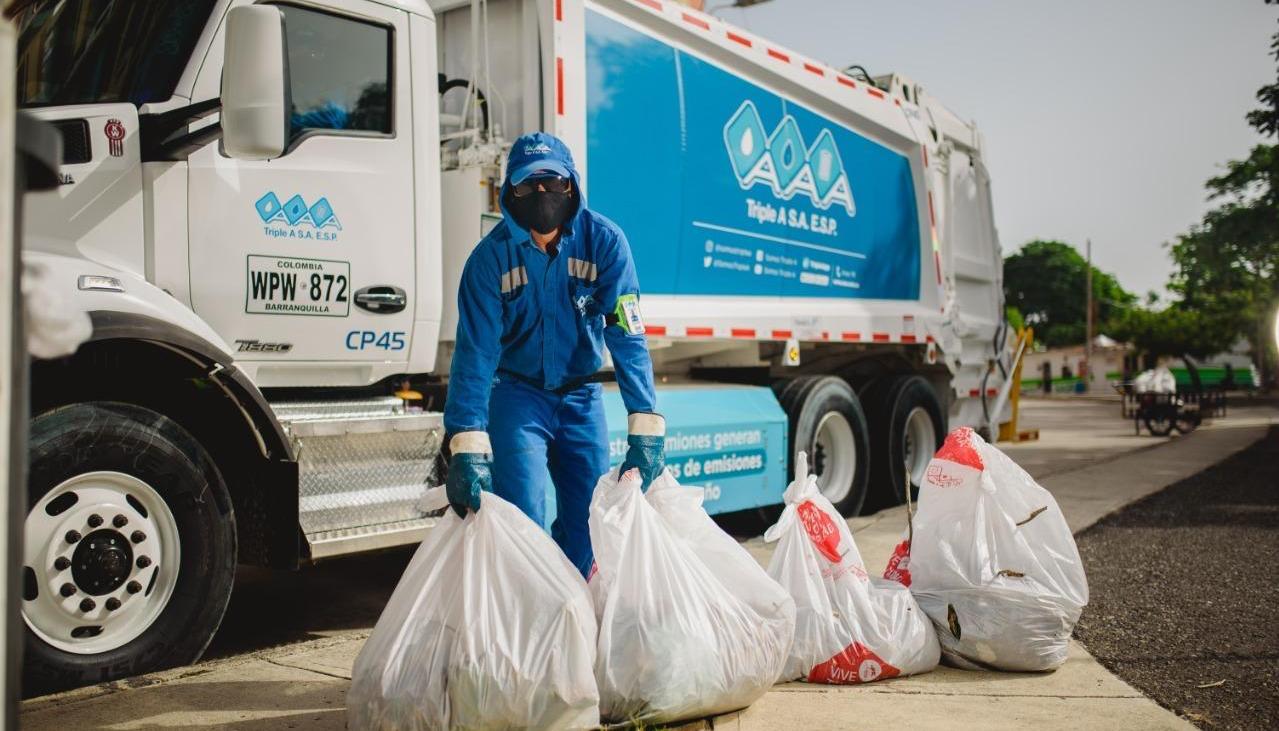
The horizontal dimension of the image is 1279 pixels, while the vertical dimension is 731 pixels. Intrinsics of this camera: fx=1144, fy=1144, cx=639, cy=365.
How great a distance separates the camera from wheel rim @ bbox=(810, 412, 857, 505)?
7.43 metres

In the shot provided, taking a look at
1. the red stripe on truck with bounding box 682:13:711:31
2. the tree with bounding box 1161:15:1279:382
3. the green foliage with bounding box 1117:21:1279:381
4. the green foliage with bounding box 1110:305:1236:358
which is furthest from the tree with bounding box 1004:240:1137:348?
the red stripe on truck with bounding box 682:13:711:31

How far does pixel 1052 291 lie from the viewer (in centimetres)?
8538

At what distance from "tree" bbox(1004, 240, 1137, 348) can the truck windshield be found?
83.3 m

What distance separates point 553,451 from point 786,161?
3800mm

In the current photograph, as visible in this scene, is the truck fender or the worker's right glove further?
the truck fender

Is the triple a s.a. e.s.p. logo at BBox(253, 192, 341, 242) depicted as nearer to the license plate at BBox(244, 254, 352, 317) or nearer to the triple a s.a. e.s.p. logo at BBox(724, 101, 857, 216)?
the license plate at BBox(244, 254, 352, 317)

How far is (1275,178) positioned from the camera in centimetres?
1870

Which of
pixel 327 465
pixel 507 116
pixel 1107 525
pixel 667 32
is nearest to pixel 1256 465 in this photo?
pixel 1107 525

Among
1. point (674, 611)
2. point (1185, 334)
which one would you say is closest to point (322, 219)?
point (674, 611)

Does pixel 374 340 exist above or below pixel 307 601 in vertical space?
above

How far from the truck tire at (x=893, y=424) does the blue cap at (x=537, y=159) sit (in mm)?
5020

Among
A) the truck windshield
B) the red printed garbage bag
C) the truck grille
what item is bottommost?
the red printed garbage bag

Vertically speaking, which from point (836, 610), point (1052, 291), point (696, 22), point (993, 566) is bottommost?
point (836, 610)

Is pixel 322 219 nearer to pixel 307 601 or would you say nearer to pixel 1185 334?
pixel 307 601
